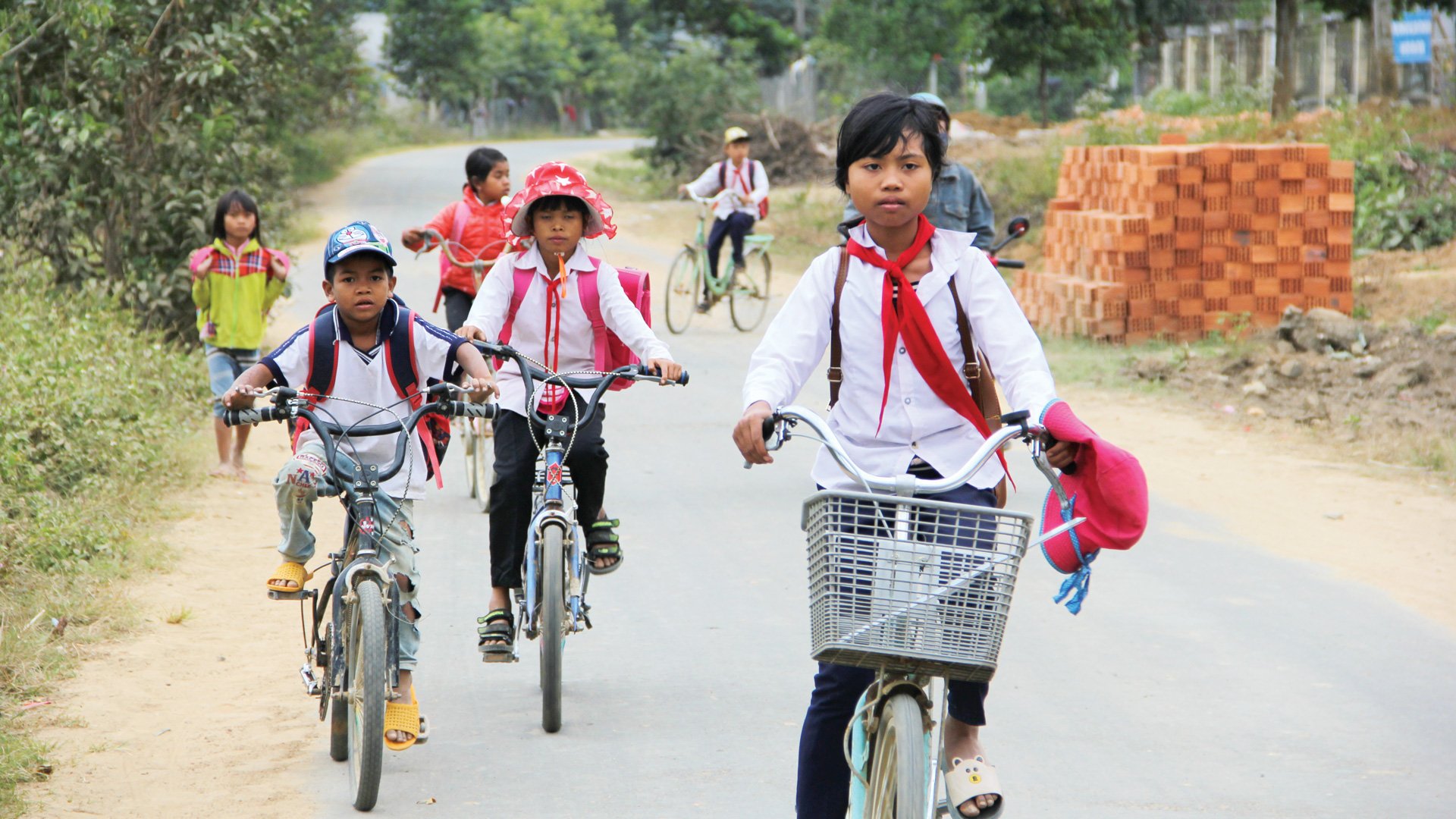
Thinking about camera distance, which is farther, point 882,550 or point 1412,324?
point 1412,324

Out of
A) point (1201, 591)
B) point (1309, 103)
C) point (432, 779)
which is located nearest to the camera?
point (432, 779)

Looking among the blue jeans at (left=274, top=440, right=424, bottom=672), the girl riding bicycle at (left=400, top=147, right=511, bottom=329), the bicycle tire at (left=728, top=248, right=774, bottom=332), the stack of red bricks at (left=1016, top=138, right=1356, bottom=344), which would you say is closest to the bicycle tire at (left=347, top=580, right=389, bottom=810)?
the blue jeans at (left=274, top=440, right=424, bottom=672)

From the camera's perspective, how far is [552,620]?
5145 mm

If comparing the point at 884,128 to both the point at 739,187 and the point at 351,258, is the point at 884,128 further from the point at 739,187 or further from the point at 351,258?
the point at 739,187

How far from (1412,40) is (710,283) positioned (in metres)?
13.3

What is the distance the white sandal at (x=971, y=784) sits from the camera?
140 inches

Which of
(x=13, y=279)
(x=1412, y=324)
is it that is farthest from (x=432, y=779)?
(x=1412, y=324)

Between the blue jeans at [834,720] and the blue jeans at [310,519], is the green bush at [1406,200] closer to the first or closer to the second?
the blue jeans at [310,519]

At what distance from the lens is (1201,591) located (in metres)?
7.11

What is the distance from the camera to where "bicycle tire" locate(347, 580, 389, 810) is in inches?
172

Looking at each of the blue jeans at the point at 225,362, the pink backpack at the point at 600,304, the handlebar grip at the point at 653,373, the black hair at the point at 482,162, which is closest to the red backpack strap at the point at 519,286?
the pink backpack at the point at 600,304

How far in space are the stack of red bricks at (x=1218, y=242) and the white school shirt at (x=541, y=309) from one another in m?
9.83

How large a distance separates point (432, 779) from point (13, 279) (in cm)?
832

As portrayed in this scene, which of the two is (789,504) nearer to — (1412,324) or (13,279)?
(13,279)
